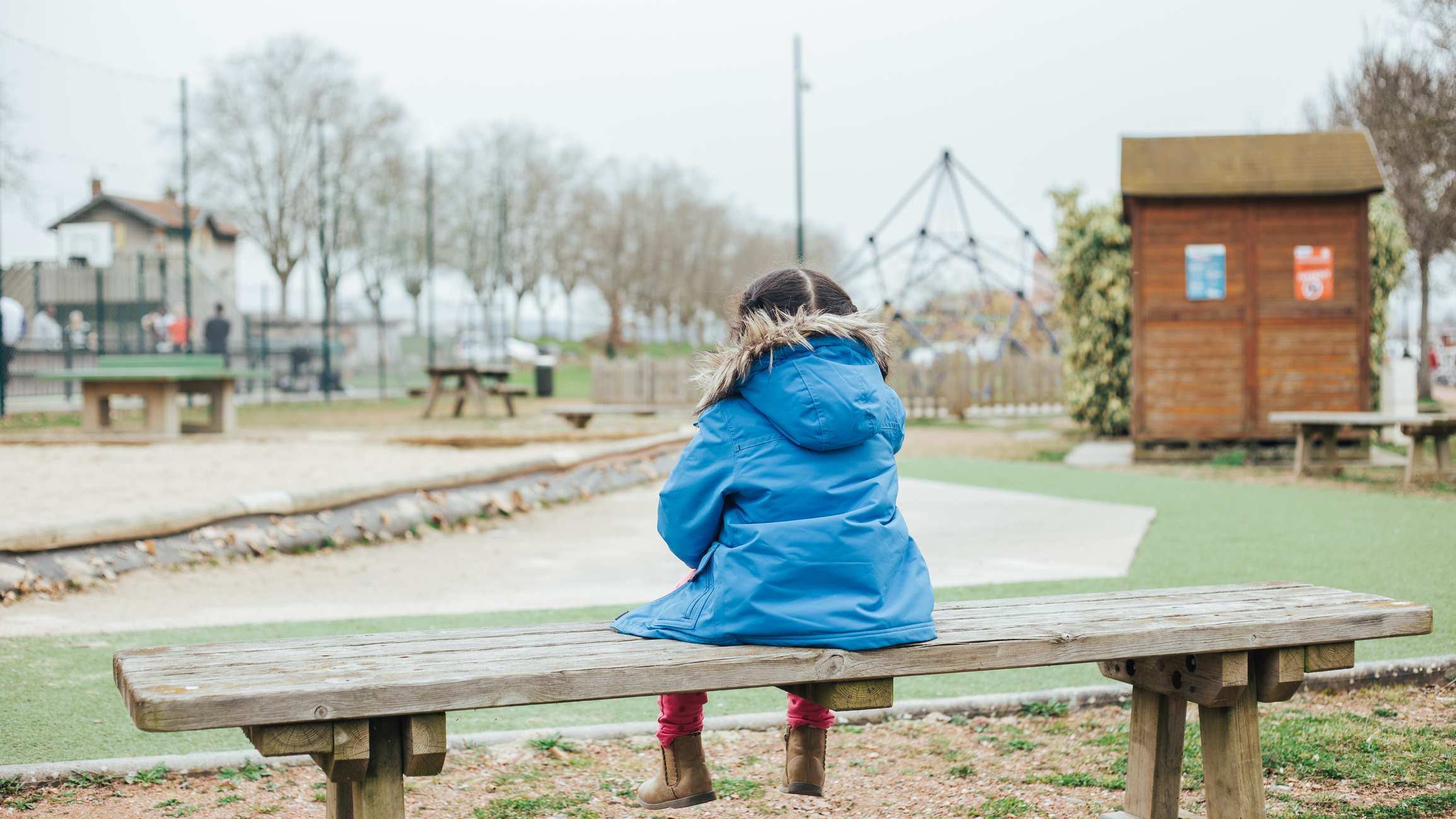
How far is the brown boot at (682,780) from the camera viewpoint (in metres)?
2.92

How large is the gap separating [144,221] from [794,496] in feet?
78.2

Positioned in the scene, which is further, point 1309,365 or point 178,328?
point 178,328

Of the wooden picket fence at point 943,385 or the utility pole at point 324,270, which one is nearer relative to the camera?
the utility pole at point 324,270

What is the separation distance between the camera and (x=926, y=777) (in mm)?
3482

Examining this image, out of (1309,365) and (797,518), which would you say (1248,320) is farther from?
(797,518)

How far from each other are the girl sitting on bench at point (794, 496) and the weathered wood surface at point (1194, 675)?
30.1 inches

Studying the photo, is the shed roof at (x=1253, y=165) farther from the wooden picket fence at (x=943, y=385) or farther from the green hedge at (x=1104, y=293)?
the wooden picket fence at (x=943, y=385)

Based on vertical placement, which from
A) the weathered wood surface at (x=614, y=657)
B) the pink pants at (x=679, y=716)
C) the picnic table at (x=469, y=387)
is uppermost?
the picnic table at (x=469, y=387)

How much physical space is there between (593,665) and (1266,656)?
1.80m

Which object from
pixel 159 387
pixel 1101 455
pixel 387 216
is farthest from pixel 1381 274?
pixel 387 216

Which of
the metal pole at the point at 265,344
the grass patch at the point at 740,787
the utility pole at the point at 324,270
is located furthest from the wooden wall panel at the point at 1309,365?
the metal pole at the point at 265,344

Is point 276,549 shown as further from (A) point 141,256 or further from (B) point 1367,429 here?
(A) point 141,256

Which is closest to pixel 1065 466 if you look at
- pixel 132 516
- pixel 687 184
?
pixel 132 516

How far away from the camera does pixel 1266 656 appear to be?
9.53 ft
